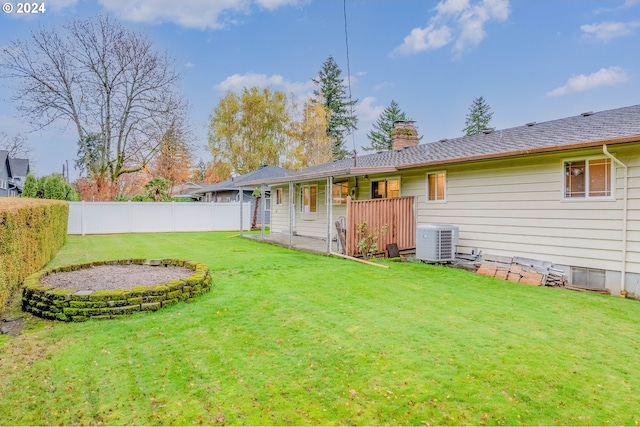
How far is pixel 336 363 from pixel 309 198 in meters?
11.5

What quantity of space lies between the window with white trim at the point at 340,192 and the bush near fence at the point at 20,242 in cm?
812

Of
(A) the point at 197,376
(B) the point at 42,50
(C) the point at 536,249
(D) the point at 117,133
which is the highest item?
(B) the point at 42,50

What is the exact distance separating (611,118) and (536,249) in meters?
3.22

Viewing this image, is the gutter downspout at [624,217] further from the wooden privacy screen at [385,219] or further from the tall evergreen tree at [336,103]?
the tall evergreen tree at [336,103]

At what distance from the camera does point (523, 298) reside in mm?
6070

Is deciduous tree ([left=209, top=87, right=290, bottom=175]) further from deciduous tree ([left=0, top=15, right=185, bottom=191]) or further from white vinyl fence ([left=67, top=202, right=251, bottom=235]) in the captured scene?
white vinyl fence ([left=67, top=202, right=251, bottom=235])

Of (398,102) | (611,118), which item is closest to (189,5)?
(611,118)

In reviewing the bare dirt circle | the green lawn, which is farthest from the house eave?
the bare dirt circle

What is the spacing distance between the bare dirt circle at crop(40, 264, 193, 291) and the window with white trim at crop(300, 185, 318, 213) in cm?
776

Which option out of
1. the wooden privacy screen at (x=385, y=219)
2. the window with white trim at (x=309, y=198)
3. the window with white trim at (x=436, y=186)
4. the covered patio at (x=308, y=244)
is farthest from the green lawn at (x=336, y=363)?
the window with white trim at (x=309, y=198)

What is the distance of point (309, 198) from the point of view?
1484 centimetres

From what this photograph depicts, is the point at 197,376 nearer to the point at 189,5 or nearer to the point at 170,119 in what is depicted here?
the point at 189,5

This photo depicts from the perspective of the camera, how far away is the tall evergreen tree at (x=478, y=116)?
42.2m

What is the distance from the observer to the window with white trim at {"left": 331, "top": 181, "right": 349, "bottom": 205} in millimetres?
12876
